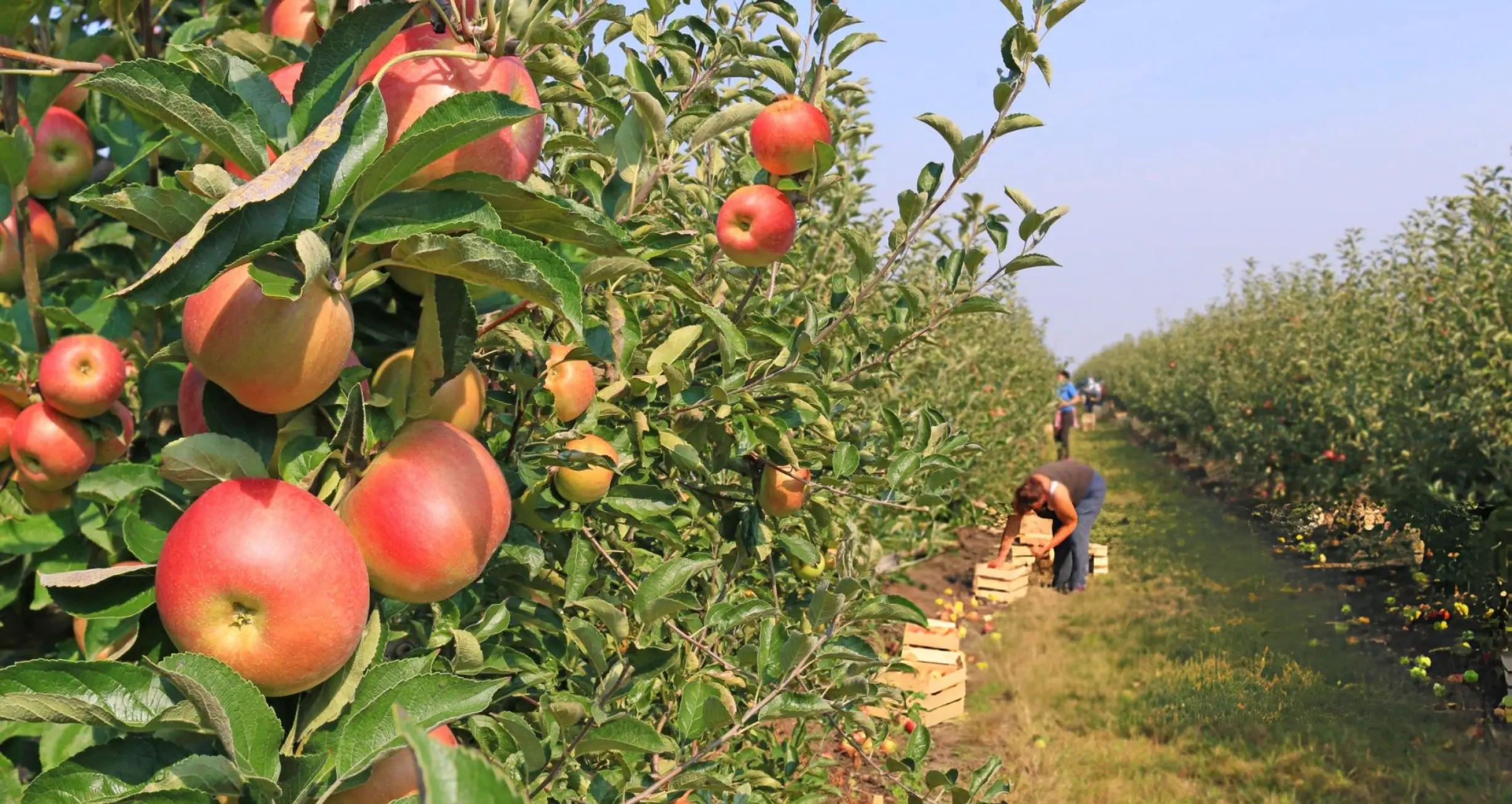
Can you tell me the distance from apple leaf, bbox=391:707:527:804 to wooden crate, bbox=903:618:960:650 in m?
5.53

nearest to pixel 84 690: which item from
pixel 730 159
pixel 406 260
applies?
pixel 406 260

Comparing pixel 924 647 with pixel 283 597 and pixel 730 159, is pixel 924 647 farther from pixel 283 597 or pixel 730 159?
pixel 283 597

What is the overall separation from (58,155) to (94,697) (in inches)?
44.0

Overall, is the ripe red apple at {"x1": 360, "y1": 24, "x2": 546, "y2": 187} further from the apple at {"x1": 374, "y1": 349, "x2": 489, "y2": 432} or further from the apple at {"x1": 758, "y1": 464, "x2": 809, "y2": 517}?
the apple at {"x1": 758, "y1": 464, "x2": 809, "y2": 517}

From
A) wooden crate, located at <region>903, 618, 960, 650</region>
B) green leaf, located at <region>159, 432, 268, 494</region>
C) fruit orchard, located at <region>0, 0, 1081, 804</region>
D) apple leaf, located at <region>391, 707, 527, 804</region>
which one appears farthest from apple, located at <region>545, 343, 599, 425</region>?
wooden crate, located at <region>903, 618, 960, 650</region>

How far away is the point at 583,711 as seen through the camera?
1.08 m

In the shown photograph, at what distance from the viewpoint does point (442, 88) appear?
0.83 m

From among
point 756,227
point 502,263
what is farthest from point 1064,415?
point 502,263

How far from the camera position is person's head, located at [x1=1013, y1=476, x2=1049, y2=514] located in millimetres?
8633

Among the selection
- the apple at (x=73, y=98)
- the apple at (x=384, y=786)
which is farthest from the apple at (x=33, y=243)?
the apple at (x=384, y=786)

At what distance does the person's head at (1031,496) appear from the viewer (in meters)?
8.63

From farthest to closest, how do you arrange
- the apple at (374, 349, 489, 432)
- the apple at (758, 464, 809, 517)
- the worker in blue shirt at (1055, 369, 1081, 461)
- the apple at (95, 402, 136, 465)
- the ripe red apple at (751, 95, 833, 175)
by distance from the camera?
the worker in blue shirt at (1055, 369, 1081, 461) < the apple at (758, 464, 809, 517) < the ripe red apple at (751, 95, 833, 175) < the apple at (95, 402, 136, 465) < the apple at (374, 349, 489, 432)

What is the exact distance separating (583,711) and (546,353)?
0.51m

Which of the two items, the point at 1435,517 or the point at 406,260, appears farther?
the point at 1435,517
